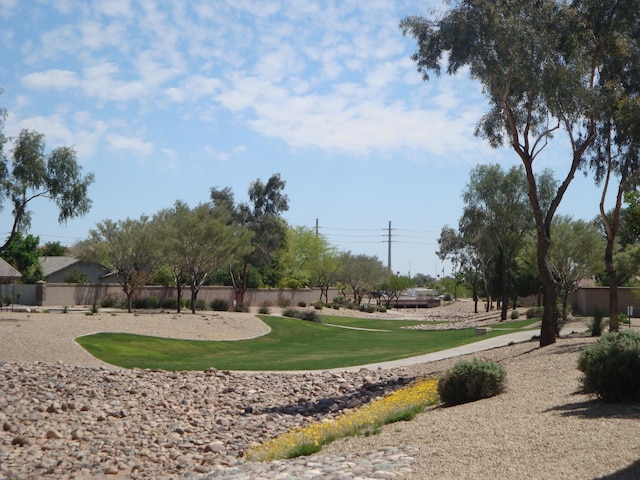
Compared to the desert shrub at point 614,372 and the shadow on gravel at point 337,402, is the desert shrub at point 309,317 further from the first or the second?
the desert shrub at point 614,372

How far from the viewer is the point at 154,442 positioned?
16.8m

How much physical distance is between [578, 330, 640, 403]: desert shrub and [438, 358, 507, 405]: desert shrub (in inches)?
76.1

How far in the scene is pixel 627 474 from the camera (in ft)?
27.5

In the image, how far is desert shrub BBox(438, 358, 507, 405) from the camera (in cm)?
1470

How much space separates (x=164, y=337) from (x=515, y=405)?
27841 mm

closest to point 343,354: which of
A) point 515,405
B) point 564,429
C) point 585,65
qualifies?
point 585,65

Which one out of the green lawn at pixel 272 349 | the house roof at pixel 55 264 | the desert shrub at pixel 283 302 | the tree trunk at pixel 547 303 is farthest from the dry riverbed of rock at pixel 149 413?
the house roof at pixel 55 264

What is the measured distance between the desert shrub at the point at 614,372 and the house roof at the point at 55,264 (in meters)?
70.7

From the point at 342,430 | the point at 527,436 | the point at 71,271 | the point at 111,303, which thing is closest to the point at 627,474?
the point at 527,436

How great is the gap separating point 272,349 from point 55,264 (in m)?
49.8

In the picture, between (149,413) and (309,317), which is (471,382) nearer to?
(149,413)

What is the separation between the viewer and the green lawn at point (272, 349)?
29263 millimetres

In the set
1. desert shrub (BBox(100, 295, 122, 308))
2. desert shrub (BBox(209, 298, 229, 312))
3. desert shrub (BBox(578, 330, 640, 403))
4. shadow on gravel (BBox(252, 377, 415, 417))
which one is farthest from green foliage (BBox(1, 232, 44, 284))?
desert shrub (BBox(578, 330, 640, 403))

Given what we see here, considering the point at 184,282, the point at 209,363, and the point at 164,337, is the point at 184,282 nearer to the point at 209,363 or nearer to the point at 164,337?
the point at 164,337
